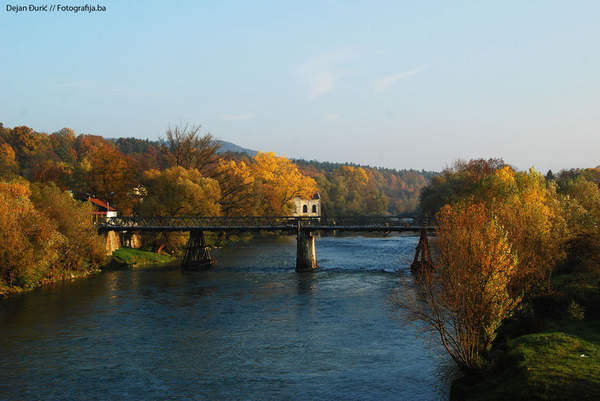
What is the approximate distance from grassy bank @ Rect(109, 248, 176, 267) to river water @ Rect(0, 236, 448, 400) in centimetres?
1082

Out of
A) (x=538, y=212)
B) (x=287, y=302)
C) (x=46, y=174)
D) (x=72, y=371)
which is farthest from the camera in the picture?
(x=46, y=174)

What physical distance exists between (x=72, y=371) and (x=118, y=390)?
3.87m

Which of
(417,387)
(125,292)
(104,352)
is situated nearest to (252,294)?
(125,292)

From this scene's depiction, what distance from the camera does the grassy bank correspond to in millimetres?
65619

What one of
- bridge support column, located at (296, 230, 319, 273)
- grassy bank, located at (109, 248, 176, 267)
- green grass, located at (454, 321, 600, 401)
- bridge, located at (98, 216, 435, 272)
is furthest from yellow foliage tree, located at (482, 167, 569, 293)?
grassy bank, located at (109, 248, 176, 267)

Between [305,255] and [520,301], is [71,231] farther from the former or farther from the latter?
[520,301]

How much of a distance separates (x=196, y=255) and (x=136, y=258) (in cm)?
786

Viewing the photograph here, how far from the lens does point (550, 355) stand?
23.0 m

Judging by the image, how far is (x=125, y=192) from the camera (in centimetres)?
8356

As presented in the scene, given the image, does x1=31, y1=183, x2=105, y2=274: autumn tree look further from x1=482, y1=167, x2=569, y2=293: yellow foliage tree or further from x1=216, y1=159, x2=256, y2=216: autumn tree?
x1=216, y1=159, x2=256, y2=216: autumn tree

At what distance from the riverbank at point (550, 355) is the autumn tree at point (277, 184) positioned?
87269mm

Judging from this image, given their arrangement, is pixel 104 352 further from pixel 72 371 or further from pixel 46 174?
pixel 46 174

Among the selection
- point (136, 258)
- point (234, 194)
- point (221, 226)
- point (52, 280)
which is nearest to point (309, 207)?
point (234, 194)

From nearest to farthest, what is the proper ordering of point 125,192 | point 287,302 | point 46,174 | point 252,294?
point 287,302 < point 252,294 < point 125,192 < point 46,174
